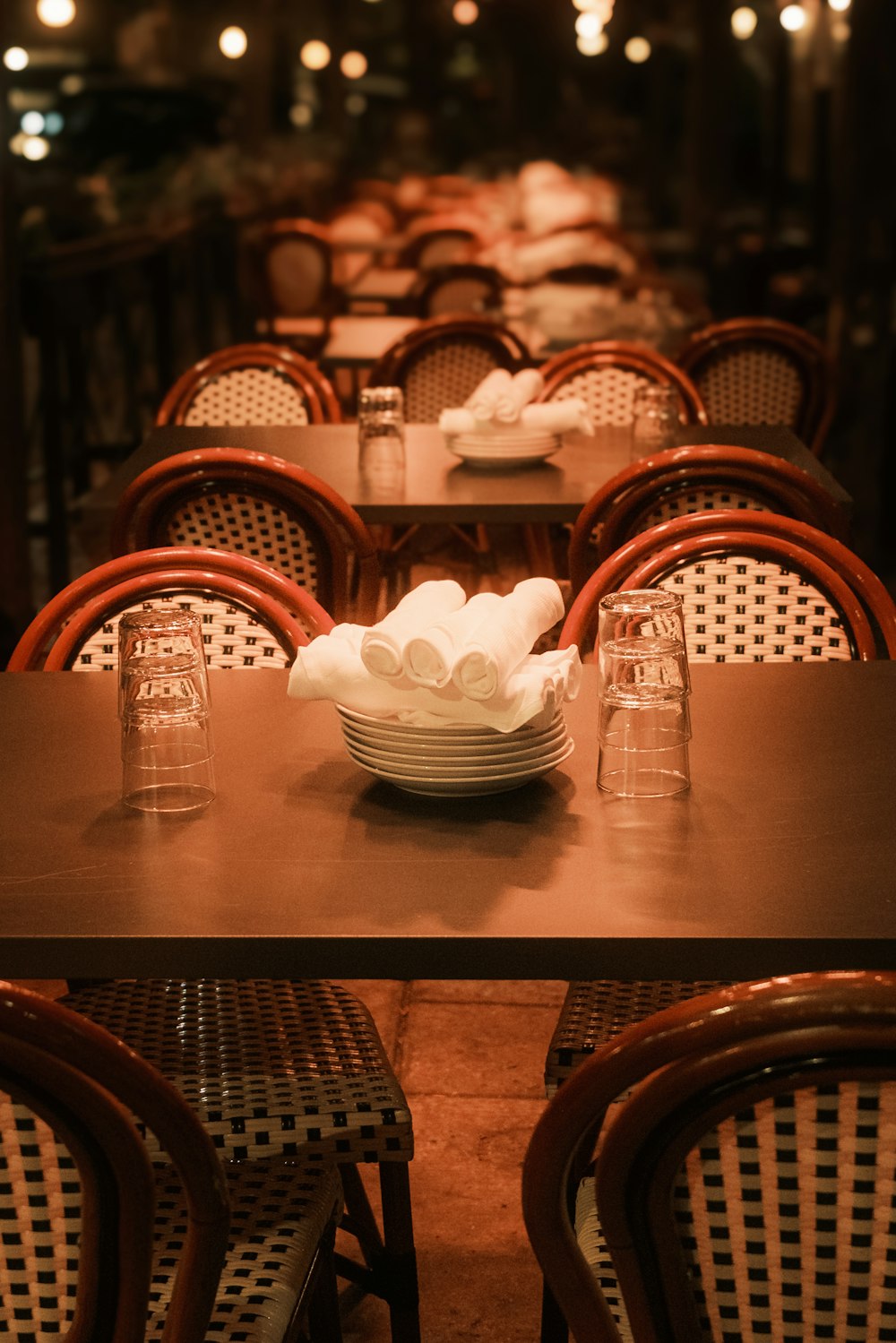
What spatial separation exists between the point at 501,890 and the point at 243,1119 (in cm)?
36

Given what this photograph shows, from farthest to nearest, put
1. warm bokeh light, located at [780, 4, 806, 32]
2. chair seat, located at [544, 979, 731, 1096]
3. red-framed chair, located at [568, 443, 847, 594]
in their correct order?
warm bokeh light, located at [780, 4, 806, 32]
red-framed chair, located at [568, 443, 847, 594]
chair seat, located at [544, 979, 731, 1096]

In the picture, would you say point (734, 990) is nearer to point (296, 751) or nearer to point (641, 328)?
point (296, 751)

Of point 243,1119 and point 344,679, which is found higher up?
point 344,679

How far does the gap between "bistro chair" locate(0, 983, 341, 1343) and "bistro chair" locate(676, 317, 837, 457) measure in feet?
12.6

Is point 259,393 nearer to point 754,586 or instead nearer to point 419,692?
point 754,586

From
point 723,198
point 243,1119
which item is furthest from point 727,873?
point 723,198

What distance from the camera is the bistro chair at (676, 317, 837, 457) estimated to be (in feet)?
15.4

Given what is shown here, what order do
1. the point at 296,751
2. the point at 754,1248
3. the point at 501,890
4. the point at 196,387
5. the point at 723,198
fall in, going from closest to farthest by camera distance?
the point at 754,1248, the point at 501,890, the point at 296,751, the point at 196,387, the point at 723,198

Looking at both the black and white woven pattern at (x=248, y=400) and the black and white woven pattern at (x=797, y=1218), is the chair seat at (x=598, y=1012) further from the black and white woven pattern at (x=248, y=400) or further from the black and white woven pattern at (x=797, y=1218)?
the black and white woven pattern at (x=248, y=400)

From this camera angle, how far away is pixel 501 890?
133 cm

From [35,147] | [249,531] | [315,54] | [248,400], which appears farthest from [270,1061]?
[315,54]

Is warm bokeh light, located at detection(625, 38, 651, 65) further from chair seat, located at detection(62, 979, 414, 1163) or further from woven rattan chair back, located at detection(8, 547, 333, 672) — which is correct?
chair seat, located at detection(62, 979, 414, 1163)

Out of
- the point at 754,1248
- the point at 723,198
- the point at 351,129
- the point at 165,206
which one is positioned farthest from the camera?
the point at 351,129

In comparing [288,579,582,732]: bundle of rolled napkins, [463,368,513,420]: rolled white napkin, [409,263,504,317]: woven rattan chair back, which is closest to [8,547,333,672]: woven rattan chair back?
[288,579,582,732]: bundle of rolled napkins
